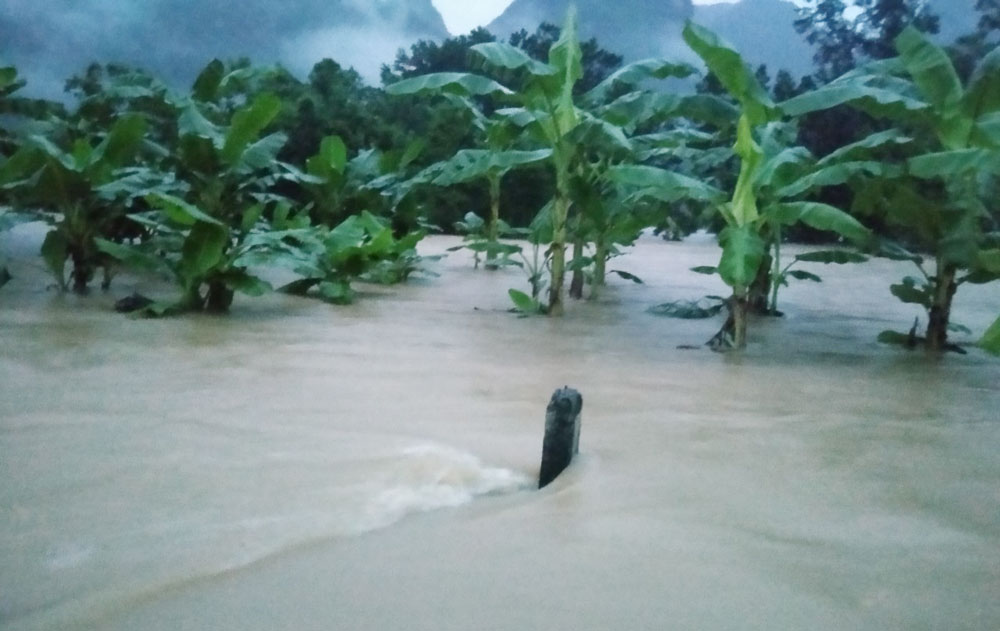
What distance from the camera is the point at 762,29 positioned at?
23.4 m

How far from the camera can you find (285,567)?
55.0 inches

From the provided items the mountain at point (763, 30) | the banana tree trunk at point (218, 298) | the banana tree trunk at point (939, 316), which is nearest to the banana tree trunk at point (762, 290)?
the banana tree trunk at point (939, 316)

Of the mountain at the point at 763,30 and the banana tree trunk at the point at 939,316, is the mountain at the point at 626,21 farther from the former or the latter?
the banana tree trunk at the point at 939,316

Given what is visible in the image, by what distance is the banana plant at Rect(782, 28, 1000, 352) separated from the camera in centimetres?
330

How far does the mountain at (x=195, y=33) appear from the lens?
1584 cm

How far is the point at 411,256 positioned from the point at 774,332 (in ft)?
9.04

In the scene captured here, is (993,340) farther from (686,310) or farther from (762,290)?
(762,290)

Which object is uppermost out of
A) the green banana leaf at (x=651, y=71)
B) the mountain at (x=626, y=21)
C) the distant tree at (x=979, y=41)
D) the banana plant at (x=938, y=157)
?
the mountain at (x=626, y=21)

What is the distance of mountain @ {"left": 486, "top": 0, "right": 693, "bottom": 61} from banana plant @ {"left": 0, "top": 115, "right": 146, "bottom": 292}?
1853cm

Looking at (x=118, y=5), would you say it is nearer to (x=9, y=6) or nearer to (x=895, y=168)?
(x=9, y=6)

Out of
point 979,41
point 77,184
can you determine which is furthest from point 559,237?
point 979,41

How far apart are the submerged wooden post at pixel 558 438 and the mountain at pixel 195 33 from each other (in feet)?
47.2

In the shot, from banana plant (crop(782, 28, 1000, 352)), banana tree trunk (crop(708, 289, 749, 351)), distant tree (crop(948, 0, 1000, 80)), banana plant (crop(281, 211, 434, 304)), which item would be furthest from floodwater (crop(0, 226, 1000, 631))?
distant tree (crop(948, 0, 1000, 80))

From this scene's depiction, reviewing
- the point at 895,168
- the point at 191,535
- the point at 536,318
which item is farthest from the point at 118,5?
the point at 191,535
